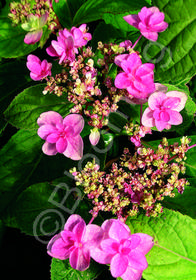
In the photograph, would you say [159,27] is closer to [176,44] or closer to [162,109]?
[176,44]

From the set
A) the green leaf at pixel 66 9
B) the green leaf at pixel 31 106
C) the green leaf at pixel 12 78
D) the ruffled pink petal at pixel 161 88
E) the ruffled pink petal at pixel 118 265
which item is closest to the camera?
the ruffled pink petal at pixel 118 265

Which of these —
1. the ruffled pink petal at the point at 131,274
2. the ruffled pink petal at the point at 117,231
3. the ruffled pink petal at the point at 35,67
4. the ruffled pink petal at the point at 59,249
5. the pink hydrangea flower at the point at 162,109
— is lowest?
the ruffled pink petal at the point at 59,249

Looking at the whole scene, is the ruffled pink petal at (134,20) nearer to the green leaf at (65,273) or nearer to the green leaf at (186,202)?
the green leaf at (186,202)

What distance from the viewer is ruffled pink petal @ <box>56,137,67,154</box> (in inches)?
37.1

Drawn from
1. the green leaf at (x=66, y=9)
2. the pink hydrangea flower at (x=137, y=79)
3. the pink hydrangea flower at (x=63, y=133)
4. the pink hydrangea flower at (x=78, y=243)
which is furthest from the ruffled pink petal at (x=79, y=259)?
the green leaf at (x=66, y=9)

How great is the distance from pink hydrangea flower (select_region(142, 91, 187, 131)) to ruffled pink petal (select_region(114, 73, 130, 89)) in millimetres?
85

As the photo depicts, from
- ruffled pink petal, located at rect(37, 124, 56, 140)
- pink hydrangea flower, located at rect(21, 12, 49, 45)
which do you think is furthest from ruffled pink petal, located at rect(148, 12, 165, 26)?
ruffled pink petal, located at rect(37, 124, 56, 140)

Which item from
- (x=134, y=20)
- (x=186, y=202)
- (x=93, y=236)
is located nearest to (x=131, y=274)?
(x=93, y=236)

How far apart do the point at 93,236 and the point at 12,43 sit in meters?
0.89

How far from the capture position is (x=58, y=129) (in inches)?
38.5

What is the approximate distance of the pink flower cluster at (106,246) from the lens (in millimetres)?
878

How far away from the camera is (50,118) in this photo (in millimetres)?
992

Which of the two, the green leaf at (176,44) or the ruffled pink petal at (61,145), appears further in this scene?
the green leaf at (176,44)

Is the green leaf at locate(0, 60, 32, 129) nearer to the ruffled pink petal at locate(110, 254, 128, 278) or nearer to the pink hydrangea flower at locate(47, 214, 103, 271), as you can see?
the pink hydrangea flower at locate(47, 214, 103, 271)
